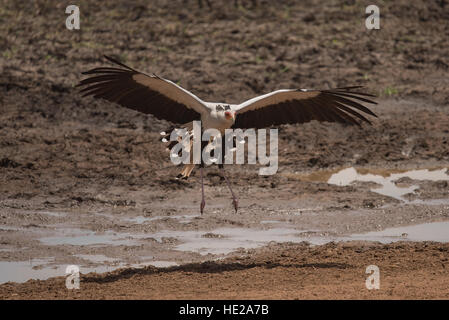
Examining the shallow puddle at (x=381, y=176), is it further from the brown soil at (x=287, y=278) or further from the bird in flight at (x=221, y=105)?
the brown soil at (x=287, y=278)

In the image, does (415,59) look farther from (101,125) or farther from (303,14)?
(101,125)

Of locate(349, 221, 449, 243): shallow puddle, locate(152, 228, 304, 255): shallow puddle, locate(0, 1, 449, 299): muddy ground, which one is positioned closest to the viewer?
locate(0, 1, 449, 299): muddy ground

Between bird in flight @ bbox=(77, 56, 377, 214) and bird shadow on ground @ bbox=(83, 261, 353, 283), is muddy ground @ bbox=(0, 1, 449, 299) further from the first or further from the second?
bird in flight @ bbox=(77, 56, 377, 214)

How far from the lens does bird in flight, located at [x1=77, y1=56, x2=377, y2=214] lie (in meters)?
9.10

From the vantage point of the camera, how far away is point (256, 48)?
57.4ft

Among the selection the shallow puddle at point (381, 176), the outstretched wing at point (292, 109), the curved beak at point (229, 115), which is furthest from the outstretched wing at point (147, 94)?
the shallow puddle at point (381, 176)

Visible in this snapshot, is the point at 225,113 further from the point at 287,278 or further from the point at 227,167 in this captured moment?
the point at 227,167

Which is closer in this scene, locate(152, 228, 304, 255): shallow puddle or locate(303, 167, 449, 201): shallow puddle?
locate(152, 228, 304, 255): shallow puddle

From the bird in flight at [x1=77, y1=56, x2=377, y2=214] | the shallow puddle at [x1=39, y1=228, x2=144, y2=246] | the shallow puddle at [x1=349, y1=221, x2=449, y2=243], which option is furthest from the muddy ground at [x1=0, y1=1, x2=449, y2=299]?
the bird in flight at [x1=77, y1=56, x2=377, y2=214]

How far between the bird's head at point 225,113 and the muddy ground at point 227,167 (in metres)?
1.47

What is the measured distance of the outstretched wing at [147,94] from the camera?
8.95 metres

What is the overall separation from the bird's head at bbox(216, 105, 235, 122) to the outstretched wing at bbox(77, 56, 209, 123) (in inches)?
5.9

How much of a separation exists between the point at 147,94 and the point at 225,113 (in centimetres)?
90

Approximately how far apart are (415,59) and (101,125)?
23.7 ft
